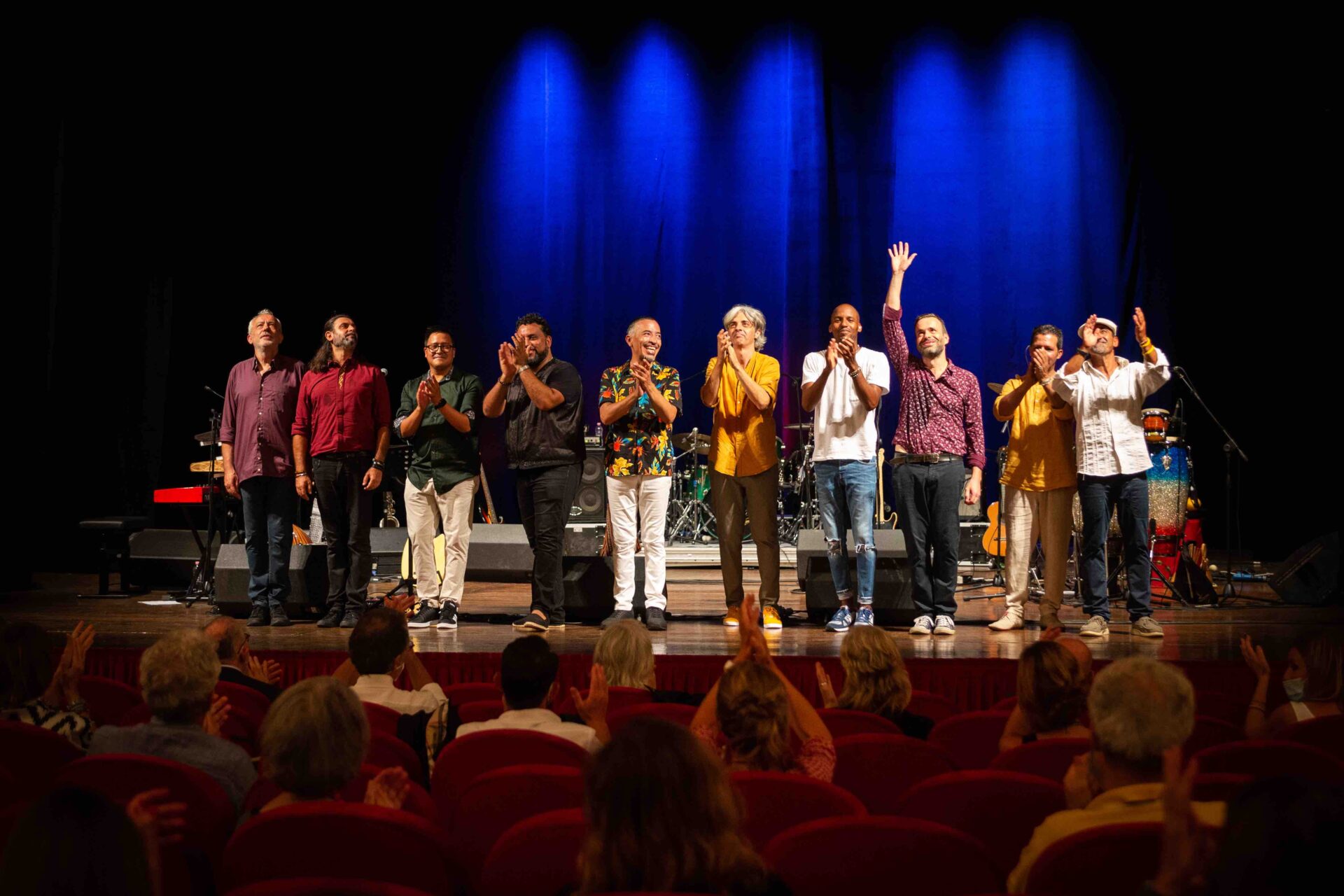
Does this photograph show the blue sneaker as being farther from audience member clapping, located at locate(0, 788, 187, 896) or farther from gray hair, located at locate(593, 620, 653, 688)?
audience member clapping, located at locate(0, 788, 187, 896)

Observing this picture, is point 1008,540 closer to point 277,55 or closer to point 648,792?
point 648,792

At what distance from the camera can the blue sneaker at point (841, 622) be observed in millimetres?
5559

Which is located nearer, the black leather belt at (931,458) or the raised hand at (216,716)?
the raised hand at (216,716)

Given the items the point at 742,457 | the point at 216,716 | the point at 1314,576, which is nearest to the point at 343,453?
the point at 742,457

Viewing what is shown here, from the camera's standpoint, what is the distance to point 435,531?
5.93 m

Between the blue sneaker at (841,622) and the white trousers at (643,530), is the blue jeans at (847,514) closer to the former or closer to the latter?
the blue sneaker at (841,622)

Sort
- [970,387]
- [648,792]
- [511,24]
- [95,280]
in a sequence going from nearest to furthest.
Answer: [648,792]
[970,387]
[95,280]
[511,24]

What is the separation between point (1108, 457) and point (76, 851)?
15.9 ft

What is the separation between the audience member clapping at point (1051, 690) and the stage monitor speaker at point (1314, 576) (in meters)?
5.39

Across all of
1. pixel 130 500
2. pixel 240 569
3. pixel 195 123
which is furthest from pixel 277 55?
pixel 240 569

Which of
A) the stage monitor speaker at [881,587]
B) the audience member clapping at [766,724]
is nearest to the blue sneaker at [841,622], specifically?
the stage monitor speaker at [881,587]

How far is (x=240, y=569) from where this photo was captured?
6227mm

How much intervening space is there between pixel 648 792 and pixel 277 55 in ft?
32.6

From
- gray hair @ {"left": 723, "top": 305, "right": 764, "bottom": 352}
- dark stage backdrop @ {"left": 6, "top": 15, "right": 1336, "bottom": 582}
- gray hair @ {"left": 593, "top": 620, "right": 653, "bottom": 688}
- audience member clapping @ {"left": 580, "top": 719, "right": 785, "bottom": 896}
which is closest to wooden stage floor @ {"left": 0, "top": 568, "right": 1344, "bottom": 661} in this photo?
gray hair @ {"left": 593, "top": 620, "right": 653, "bottom": 688}
